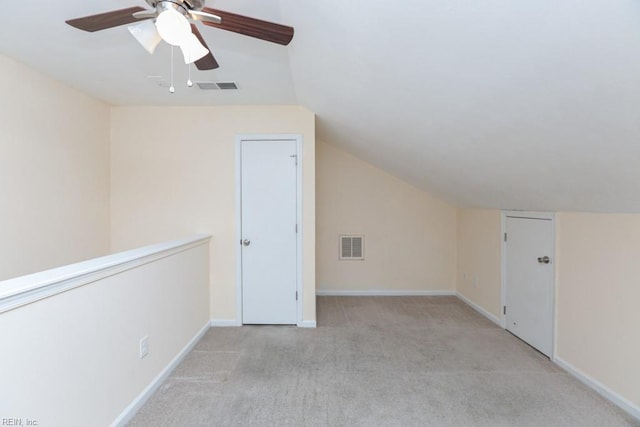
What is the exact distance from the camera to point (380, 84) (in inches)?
79.5

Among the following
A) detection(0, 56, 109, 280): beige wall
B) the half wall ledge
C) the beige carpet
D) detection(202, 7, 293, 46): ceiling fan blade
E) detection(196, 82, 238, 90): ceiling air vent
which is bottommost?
the beige carpet

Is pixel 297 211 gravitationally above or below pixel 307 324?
above

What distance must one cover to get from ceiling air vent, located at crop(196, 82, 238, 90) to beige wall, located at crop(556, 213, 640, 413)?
9.65 feet

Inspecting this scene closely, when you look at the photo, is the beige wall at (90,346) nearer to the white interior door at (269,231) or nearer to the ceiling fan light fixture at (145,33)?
the white interior door at (269,231)

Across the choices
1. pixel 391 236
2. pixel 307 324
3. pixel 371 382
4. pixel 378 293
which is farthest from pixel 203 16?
pixel 378 293

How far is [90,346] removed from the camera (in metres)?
1.60

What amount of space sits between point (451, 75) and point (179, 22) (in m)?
1.30

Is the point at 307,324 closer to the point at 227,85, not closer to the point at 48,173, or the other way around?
the point at 227,85

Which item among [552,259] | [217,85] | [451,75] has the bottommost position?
[552,259]

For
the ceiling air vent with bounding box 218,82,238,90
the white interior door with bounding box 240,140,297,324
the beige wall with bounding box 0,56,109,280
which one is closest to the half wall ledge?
the beige wall with bounding box 0,56,109,280

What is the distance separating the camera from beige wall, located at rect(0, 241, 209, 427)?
1.24 m

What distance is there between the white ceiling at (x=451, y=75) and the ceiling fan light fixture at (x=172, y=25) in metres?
0.40

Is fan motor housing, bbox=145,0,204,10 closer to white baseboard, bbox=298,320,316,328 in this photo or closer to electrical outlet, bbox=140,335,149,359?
electrical outlet, bbox=140,335,149,359

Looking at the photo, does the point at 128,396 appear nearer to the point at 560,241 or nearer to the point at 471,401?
the point at 471,401
